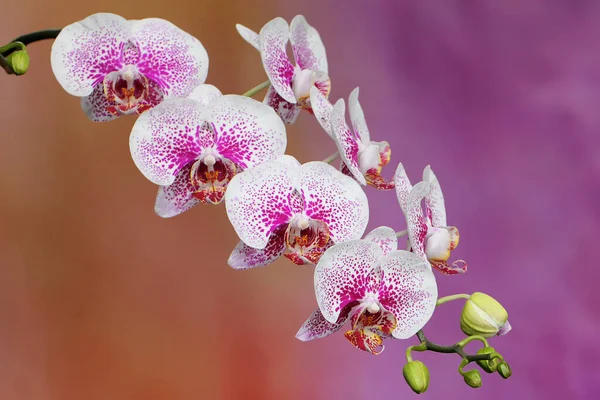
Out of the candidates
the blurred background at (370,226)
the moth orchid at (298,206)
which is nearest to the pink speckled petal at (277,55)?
the moth orchid at (298,206)

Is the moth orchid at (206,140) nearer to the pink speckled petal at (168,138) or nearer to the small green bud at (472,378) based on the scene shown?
the pink speckled petal at (168,138)

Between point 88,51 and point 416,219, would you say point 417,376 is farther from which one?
point 88,51

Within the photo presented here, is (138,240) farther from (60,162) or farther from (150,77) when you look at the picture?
(150,77)

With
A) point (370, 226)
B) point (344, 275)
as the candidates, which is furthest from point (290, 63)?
point (370, 226)

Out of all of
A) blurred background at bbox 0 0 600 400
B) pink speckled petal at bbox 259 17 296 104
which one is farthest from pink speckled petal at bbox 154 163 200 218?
blurred background at bbox 0 0 600 400

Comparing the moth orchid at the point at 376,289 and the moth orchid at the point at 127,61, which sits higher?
the moth orchid at the point at 127,61
